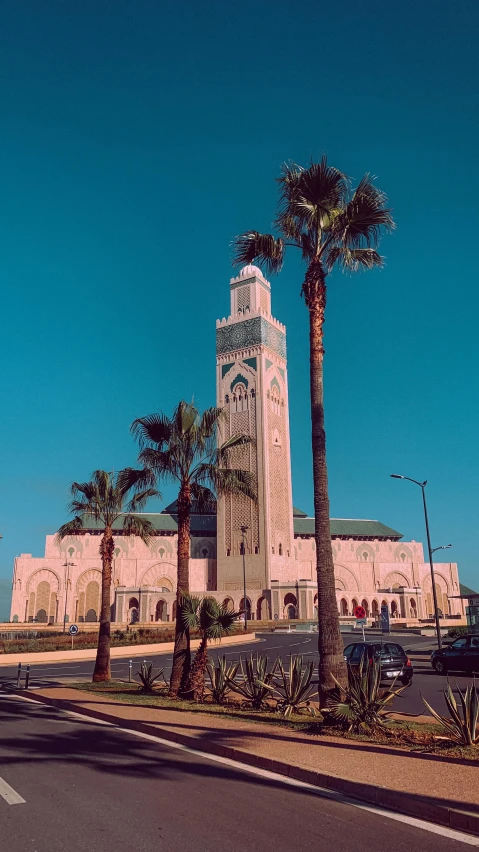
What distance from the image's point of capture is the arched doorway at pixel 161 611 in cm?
8142

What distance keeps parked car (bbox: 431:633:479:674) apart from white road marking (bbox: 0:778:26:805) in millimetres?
19274

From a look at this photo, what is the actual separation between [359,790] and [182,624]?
987 cm

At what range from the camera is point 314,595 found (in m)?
76.4

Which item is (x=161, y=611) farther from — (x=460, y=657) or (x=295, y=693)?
(x=295, y=693)

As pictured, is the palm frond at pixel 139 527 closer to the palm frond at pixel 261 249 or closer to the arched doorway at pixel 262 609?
the palm frond at pixel 261 249

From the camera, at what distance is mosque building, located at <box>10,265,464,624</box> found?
3147 inches

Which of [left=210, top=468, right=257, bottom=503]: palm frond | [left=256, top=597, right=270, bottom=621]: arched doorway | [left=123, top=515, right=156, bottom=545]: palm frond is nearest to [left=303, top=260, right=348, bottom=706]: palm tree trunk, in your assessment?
[left=210, top=468, right=257, bottom=503]: palm frond

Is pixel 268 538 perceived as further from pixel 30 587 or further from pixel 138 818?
pixel 138 818

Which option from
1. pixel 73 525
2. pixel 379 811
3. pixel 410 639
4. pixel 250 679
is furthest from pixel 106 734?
pixel 410 639

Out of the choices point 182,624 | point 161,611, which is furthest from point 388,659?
point 161,611

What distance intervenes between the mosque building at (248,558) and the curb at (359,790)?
219 ft

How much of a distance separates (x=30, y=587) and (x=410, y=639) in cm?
5505

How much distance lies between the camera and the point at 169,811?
6707 millimetres

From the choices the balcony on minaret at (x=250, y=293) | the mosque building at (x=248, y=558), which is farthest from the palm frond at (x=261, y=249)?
the balcony on minaret at (x=250, y=293)
